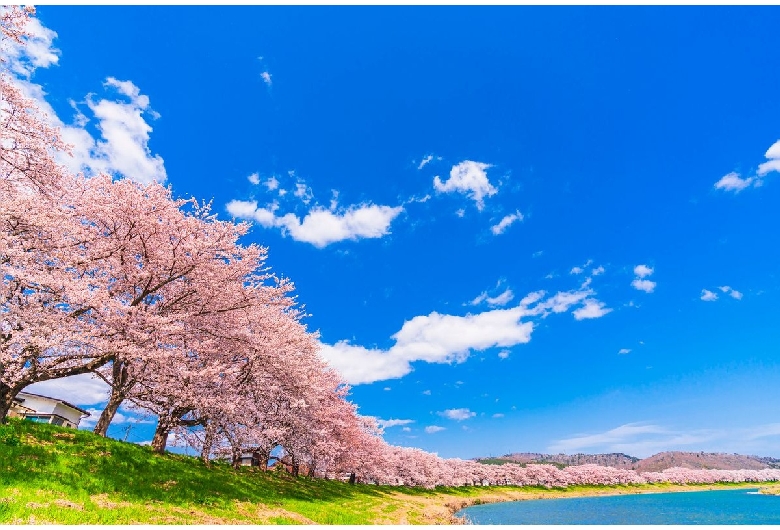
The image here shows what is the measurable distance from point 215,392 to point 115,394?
4.47 metres

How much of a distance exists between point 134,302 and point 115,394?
4.67m

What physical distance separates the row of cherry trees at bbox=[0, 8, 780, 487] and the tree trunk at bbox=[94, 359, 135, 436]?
8cm

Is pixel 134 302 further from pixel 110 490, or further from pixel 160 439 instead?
pixel 160 439

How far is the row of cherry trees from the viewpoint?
1648 centimetres

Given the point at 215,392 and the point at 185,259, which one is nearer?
the point at 185,259

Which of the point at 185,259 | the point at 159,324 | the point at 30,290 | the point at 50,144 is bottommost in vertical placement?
the point at 159,324

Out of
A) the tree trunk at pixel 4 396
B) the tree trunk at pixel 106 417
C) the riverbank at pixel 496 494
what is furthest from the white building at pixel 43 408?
the tree trunk at pixel 4 396

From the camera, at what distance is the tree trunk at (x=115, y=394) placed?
21237 millimetres

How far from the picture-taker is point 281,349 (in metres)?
24.4

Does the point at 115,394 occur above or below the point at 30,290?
below

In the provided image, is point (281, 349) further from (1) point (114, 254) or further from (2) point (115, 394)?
(1) point (114, 254)

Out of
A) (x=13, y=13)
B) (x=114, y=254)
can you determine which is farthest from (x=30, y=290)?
(x=13, y=13)

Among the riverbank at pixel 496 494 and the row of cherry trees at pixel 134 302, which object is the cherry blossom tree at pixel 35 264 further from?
the riverbank at pixel 496 494

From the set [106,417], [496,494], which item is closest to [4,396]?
[106,417]
